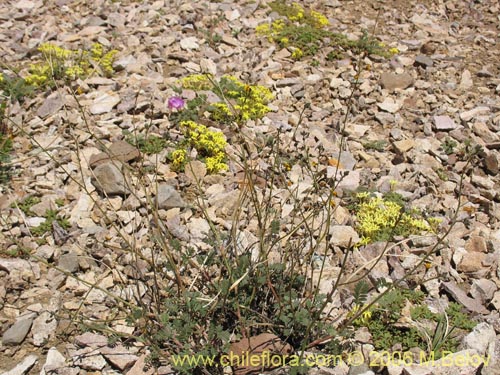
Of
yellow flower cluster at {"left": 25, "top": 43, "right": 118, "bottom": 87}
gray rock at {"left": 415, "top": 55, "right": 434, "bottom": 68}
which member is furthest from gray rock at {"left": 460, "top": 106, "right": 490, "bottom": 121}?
yellow flower cluster at {"left": 25, "top": 43, "right": 118, "bottom": 87}

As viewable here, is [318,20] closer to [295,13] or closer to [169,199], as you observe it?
[295,13]

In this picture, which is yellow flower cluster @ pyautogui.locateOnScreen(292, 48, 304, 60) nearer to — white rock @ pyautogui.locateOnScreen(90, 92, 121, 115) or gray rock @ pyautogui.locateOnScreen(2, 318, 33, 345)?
white rock @ pyautogui.locateOnScreen(90, 92, 121, 115)

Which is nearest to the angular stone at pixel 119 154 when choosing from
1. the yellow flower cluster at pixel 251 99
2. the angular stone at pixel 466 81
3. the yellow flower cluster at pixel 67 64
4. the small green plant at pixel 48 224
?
the small green plant at pixel 48 224

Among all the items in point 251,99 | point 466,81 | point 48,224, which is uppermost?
point 251,99

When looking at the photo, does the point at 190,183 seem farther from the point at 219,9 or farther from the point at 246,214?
the point at 219,9

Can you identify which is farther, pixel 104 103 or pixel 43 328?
pixel 104 103

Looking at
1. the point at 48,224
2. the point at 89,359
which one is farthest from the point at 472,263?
the point at 48,224

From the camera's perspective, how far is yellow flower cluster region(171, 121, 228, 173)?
446 cm

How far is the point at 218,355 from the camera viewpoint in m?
3.02

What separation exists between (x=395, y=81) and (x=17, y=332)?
476cm

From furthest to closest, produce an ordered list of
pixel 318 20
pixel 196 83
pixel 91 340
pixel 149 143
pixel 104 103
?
1. pixel 318 20
2. pixel 196 83
3. pixel 104 103
4. pixel 149 143
5. pixel 91 340

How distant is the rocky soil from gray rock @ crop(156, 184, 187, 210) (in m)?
0.01

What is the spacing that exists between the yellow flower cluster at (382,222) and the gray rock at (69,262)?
2163 millimetres

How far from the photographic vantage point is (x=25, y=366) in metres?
3.03
